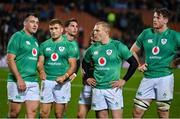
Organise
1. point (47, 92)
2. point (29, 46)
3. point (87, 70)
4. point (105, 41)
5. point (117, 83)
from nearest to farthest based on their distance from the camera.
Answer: point (117, 83)
point (105, 41)
point (29, 46)
point (87, 70)
point (47, 92)

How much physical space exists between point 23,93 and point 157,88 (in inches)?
93.4

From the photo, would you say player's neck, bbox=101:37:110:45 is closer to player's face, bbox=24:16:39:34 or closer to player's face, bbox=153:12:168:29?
player's face, bbox=153:12:168:29

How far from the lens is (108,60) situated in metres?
8.69

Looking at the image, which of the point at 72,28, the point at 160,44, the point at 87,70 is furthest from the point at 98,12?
the point at 87,70

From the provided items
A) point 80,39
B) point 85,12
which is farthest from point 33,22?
point 85,12

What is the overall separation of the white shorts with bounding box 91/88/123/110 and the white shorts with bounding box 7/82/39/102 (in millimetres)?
1063

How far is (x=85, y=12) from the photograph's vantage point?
3145 cm

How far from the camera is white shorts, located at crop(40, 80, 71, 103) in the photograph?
965cm

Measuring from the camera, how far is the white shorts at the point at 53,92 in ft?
31.7

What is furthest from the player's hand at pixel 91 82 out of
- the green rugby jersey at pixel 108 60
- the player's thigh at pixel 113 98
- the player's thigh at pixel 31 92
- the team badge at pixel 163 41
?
the team badge at pixel 163 41

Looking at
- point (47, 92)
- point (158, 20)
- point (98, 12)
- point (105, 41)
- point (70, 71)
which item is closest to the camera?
point (105, 41)

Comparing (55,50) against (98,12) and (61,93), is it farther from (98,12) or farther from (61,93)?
(98,12)

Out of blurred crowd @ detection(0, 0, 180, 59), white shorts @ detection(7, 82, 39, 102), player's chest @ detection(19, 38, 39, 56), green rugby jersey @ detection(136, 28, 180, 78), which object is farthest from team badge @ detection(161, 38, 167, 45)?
blurred crowd @ detection(0, 0, 180, 59)

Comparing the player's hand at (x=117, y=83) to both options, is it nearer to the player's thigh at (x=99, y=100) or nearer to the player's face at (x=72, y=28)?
the player's thigh at (x=99, y=100)
